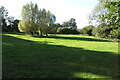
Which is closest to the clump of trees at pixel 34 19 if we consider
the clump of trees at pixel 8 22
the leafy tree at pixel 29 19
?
the leafy tree at pixel 29 19

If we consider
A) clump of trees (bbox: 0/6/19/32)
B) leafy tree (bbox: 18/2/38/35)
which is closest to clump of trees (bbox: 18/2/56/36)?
leafy tree (bbox: 18/2/38/35)

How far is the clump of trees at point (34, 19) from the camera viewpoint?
1320 inches

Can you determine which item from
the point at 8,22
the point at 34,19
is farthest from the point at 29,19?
the point at 8,22

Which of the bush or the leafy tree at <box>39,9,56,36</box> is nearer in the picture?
the leafy tree at <box>39,9,56,36</box>

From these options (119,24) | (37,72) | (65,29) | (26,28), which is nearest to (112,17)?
(119,24)

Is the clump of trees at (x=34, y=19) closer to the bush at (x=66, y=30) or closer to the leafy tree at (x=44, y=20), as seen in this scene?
the leafy tree at (x=44, y=20)

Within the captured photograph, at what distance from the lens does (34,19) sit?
114 feet

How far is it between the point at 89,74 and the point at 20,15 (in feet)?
105

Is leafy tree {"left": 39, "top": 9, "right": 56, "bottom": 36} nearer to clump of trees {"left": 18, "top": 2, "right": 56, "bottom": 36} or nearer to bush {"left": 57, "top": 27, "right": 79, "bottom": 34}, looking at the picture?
clump of trees {"left": 18, "top": 2, "right": 56, "bottom": 36}

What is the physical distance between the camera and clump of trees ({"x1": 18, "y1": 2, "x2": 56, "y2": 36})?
3353 cm

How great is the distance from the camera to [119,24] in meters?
3.92

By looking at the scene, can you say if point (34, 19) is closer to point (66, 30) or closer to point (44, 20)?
point (44, 20)

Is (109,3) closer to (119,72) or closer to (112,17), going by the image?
(112,17)

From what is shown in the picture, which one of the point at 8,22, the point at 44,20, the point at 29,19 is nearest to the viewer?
the point at 29,19
